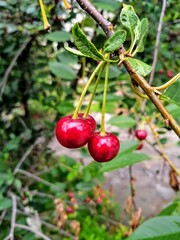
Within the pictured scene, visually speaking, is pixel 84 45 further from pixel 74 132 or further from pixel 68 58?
pixel 68 58

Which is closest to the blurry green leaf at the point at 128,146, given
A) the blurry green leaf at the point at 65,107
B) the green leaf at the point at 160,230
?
the green leaf at the point at 160,230

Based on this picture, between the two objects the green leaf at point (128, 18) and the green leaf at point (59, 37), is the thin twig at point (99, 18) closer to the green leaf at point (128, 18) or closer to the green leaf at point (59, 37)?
the green leaf at point (128, 18)

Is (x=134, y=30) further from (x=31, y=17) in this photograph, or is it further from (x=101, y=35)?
(x=31, y=17)

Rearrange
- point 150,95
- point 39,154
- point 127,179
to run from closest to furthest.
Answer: point 150,95 → point 39,154 → point 127,179

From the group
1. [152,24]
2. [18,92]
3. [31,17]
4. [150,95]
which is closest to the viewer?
[150,95]

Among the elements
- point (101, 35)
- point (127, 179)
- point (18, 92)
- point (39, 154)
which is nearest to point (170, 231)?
point (101, 35)

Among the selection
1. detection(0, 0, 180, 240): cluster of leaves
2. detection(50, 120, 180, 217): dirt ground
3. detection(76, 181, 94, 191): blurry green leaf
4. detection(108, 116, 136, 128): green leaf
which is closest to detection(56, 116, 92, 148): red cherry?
detection(0, 0, 180, 240): cluster of leaves

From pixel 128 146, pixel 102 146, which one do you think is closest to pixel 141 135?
pixel 128 146
